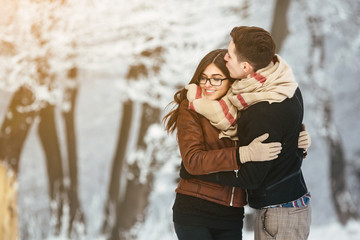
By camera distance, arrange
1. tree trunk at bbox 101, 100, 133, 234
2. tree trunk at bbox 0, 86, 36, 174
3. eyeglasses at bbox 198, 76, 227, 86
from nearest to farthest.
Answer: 1. eyeglasses at bbox 198, 76, 227, 86
2. tree trunk at bbox 0, 86, 36, 174
3. tree trunk at bbox 101, 100, 133, 234

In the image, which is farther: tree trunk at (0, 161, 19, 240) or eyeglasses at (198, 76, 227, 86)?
tree trunk at (0, 161, 19, 240)

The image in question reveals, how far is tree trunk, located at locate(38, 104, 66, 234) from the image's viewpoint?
3322mm

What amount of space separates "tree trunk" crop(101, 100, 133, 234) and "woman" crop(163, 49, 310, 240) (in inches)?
72.8

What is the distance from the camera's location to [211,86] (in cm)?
163

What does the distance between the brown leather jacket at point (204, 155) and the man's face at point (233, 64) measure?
197 mm

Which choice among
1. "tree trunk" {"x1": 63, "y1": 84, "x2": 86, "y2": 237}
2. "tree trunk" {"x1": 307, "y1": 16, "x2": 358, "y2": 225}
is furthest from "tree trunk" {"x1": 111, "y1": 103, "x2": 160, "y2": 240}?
"tree trunk" {"x1": 307, "y1": 16, "x2": 358, "y2": 225}

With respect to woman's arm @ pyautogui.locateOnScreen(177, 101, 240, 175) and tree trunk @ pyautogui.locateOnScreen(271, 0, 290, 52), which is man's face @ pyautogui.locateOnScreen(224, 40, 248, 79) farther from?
tree trunk @ pyautogui.locateOnScreen(271, 0, 290, 52)

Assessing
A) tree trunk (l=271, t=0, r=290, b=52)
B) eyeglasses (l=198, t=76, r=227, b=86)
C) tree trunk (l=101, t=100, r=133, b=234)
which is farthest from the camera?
tree trunk (l=271, t=0, r=290, b=52)

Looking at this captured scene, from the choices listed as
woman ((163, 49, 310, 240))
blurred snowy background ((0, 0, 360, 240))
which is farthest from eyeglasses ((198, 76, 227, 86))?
blurred snowy background ((0, 0, 360, 240))

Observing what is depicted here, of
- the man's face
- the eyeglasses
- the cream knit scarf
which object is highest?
the man's face

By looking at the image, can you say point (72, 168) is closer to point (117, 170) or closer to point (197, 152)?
point (117, 170)

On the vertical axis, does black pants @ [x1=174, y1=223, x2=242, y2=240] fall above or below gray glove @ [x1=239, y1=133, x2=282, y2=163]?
below

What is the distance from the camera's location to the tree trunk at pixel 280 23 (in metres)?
3.63

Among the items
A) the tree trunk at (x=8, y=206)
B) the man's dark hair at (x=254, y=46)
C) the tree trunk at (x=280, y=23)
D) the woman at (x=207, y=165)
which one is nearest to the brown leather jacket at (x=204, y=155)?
the woman at (x=207, y=165)
